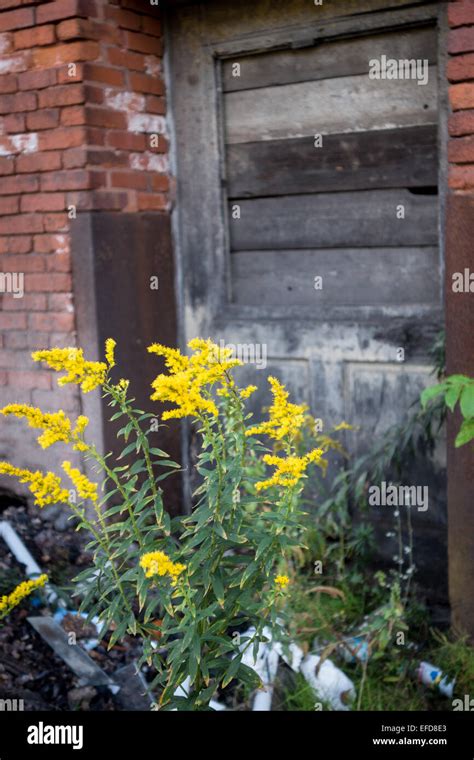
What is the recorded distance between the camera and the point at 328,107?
413 centimetres

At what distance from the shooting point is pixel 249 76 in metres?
4.34

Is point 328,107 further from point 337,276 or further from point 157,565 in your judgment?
point 157,565

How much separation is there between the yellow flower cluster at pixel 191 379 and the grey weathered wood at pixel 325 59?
6.83 ft

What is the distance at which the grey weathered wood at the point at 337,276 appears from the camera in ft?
13.1

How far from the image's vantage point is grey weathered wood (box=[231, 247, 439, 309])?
158 inches

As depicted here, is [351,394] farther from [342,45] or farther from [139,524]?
[139,524]

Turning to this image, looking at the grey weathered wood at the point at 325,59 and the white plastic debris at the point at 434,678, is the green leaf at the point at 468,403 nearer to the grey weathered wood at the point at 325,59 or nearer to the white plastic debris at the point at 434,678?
the white plastic debris at the point at 434,678

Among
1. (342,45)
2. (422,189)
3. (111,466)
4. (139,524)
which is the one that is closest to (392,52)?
(342,45)

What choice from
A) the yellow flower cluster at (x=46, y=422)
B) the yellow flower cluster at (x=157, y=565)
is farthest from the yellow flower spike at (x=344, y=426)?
the yellow flower cluster at (x=157, y=565)

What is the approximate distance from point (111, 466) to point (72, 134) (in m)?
1.48

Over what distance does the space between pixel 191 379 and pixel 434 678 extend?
168cm

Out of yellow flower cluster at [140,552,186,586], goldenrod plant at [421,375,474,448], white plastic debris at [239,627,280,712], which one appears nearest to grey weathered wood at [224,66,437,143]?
goldenrod plant at [421,375,474,448]
